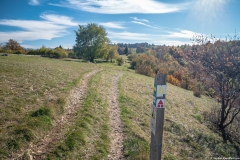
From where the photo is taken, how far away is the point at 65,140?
6.61 meters

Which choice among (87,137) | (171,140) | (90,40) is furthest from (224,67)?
(90,40)

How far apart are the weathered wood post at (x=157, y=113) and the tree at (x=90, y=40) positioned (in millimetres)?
48811

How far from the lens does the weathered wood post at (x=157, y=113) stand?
4.07m

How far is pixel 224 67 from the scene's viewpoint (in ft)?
37.2

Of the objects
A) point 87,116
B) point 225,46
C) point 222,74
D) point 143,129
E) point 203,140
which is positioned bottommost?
point 203,140

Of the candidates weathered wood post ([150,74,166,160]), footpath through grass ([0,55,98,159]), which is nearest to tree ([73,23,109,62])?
footpath through grass ([0,55,98,159])

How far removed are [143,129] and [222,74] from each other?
700 centimetres

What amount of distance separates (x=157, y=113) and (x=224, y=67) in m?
9.84

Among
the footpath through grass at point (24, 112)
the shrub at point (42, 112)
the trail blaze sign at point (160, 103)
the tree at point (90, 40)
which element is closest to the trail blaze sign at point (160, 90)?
the trail blaze sign at point (160, 103)

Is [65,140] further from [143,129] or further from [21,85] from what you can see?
[21,85]

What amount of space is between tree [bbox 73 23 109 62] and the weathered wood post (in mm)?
Answer: 48811

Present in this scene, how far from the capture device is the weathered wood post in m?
4.07

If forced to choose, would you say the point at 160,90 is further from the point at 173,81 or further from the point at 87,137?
the point at 173,81

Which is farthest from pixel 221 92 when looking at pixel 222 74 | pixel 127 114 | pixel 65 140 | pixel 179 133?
pixel 65 140
